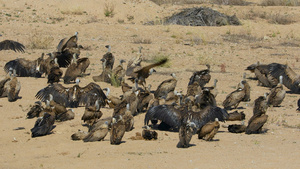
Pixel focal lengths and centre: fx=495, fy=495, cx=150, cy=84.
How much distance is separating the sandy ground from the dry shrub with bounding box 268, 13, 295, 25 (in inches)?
21.2

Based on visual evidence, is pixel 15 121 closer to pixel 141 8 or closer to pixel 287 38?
pixel 287 38

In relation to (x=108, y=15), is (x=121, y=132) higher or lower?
lower

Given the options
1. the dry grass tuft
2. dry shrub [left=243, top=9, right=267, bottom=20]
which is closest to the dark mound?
dry shrub [left=243, top=9, right=267, bottom=20]

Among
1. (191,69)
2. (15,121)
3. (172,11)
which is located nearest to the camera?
(15,121)

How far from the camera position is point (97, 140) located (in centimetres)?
988

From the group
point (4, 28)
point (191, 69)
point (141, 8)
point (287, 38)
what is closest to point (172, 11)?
point (141, 8)

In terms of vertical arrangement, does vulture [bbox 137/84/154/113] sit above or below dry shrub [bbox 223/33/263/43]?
below

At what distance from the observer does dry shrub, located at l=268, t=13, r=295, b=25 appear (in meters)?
30.2

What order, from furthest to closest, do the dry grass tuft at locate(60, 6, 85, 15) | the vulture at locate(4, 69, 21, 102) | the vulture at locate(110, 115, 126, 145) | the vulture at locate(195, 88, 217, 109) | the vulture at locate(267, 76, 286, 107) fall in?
the dry grass tuft at locate(60, 6, 85, 15), the vulture at locate(267, 76, 286, 107), the vulture at locate(4, 69, 21, 102), the vulture at locate(195, 88, 217, 109), the vulture at locate(110, 115, 126, 145)

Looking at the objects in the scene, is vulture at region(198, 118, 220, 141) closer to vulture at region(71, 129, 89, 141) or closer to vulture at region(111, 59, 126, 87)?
vulture at region(71, 129, 89, 141)

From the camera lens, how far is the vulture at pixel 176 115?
10414 mm

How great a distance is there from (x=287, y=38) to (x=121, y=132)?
19206mm

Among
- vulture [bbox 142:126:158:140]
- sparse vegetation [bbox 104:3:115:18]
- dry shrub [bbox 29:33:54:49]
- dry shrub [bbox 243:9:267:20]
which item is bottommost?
vulture [bbox 142:126:158:140]

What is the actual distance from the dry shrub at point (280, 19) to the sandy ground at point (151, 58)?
1.76 ft
